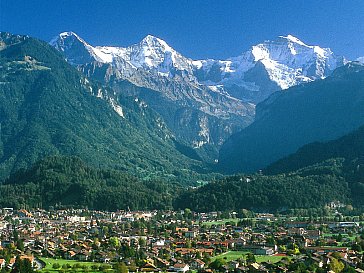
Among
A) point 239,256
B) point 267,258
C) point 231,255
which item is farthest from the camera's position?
point 231,255

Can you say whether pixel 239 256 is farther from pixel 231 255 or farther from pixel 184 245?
pixel 184 245

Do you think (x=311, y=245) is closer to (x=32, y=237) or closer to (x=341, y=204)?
(x=32, y=237)

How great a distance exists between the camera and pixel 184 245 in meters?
118

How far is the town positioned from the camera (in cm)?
9056

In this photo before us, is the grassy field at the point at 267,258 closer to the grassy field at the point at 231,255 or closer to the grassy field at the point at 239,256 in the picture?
the grassy field at the point at 239,256

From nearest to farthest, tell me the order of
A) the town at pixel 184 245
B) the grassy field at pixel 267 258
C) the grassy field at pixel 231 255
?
the town at pixel 184 245 → the grassy field at pixel 267 258 → the grassy field at pixel 231 255

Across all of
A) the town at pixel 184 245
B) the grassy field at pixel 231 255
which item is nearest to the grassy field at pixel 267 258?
the town at pixel 184 245

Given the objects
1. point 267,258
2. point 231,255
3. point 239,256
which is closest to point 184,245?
point 231,255

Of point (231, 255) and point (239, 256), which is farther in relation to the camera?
point (231, 255)

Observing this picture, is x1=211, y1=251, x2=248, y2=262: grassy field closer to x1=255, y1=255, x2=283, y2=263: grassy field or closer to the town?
the town

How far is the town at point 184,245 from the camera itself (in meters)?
90.6

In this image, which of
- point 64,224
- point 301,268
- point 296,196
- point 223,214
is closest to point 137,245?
point 301,268

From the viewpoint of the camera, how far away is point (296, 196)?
198 meters

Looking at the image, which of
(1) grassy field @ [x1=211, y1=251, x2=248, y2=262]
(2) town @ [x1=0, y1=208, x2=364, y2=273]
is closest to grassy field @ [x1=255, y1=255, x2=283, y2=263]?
(2) town @ [x1=0, y1=208, x2=364, y2=273]
